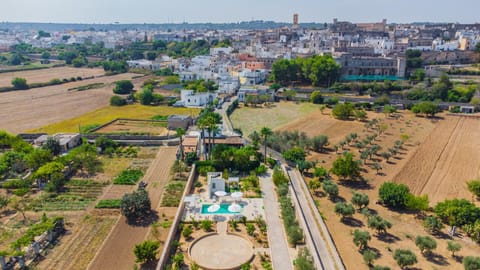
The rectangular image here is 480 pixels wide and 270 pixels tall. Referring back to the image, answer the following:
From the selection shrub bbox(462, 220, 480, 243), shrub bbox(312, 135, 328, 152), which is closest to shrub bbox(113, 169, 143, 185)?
shrub bbox(312, 135, 328, 152)

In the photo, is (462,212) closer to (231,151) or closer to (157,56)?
(231,151)

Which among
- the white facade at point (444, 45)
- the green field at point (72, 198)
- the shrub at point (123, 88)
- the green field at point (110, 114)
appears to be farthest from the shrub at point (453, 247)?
the white facade at point (444, 45)

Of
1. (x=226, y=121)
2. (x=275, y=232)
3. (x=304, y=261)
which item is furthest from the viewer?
(x=226, y=121)

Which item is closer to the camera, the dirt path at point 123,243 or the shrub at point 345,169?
the dirt path at point 123,243

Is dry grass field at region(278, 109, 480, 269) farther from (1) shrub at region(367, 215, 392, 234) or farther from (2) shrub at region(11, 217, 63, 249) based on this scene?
(2) shrub at region(11, 217, 63, 249)

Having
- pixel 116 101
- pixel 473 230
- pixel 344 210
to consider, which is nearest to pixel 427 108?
pixel 473 230

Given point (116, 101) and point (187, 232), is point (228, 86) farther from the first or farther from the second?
point (187, 232)

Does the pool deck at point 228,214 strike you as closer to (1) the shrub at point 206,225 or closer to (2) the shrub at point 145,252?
(1) the shrub at point 206,225
